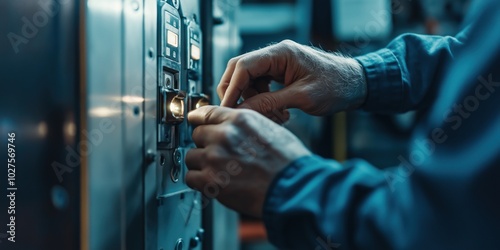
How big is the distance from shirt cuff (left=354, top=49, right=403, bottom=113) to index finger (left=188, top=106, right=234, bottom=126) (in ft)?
1.98

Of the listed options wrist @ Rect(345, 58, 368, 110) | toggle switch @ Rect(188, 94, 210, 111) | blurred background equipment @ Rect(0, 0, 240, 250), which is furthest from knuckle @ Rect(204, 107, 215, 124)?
wrist @ Rect(345, 58, 368, 110)

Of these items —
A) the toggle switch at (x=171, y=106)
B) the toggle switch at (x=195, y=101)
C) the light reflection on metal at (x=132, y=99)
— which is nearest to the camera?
the light reflection on metal at (x=132, y=99)

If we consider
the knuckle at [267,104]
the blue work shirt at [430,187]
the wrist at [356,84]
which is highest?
the wrist at [356,84]

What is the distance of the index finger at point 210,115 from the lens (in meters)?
1.09

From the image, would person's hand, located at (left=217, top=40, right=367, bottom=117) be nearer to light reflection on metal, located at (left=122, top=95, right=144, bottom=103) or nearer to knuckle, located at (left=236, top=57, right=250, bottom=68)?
knuckle, located at (left=236, top=57, right=250, bottom=68)

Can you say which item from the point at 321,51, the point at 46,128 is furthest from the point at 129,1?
the point at 321,51

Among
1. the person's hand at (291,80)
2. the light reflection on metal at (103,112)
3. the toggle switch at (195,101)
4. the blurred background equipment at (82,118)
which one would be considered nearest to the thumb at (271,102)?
the person's hand at (291,80)

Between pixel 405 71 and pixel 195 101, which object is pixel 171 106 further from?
pixel 405 71

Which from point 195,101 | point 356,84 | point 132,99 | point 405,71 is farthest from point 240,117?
point 405,71

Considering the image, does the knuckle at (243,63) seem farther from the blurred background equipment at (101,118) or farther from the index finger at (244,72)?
the blurred background equipment at (101,118)

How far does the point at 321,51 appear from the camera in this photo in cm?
147

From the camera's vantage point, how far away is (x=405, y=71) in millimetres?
1552

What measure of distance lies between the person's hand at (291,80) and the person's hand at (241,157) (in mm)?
217

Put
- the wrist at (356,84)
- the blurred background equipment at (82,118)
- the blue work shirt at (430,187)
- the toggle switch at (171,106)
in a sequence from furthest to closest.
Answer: the wrist at (356,84) → the toggle switch at (171,106) → the blurred background equipment at (82,118) → the blue work shirt at (430,187)
